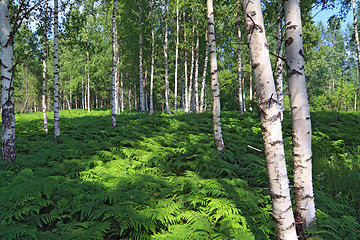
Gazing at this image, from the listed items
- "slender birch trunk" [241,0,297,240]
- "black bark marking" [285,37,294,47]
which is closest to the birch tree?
"slender birch trunk" [241,0,297,240]

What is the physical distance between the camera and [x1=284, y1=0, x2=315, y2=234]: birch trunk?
246cm

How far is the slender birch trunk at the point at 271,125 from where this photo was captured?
187 cm

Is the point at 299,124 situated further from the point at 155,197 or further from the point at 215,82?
the point at 215,82

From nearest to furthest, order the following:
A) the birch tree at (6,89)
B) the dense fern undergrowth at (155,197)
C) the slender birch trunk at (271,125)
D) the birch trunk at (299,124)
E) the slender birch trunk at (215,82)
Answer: the slender birch trunk at (271,125) → the birch trunk at (299,124) → the dense fern undergrowth at (155,197) → the birch tree at (6,89) → the slender birch trunk at (215,82)

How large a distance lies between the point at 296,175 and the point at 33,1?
12.0 meters

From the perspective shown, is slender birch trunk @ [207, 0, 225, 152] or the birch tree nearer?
the birch tree

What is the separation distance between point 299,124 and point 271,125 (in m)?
0.93

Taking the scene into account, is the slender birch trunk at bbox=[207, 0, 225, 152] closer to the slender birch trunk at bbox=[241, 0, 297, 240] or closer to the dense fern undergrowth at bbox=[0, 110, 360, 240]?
the dense fern undergrowth at bbox=[0, 110, 360, 240]

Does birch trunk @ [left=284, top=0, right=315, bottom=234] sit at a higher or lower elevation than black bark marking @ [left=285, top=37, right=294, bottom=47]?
lower

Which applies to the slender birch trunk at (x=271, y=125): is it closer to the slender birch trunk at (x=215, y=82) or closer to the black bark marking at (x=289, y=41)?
the black bark marking at (x=289, y=41)

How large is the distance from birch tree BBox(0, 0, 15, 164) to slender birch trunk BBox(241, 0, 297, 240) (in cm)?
621

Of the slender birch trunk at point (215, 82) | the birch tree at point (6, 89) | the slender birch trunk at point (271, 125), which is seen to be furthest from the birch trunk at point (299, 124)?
the birch tree at point (6, 89)

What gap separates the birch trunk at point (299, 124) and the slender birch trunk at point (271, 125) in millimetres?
724

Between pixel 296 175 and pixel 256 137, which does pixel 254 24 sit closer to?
pixel 296 175
